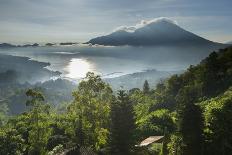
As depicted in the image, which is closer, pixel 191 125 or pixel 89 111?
pixel 191 125

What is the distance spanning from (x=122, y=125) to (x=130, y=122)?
0.66 m

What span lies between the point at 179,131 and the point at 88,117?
19611 mm

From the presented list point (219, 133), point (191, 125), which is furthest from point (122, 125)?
point (219, 133)

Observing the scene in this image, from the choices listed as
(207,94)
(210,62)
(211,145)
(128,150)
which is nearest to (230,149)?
(211,145)

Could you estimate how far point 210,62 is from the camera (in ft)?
254

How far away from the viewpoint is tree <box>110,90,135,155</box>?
2982 cm

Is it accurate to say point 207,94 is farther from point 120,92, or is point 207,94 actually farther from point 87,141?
point 120,92

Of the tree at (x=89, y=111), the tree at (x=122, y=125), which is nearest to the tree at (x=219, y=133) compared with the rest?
the tree at (x=122, y=125)

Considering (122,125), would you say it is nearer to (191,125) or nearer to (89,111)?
(191,125)

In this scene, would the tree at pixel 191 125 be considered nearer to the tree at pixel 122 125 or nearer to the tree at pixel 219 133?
the tree at pixel 219 133

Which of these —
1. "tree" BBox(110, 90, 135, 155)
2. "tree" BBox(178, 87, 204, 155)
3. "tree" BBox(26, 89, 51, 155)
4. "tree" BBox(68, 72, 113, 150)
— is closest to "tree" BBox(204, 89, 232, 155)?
"tree" BBox(178, 87, 204, 155)

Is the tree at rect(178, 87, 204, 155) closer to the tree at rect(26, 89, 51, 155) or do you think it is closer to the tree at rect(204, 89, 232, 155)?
the tree at rect(204, 89, 232, 155)

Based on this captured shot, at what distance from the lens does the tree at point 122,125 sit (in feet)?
97.8

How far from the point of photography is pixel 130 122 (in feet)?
98.8
